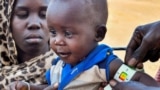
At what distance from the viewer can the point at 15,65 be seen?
2.16 metres

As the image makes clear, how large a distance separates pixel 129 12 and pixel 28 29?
420 centimetres

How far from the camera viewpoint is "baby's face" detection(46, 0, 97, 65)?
5.09 ft

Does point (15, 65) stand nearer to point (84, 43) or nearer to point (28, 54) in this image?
point (28, 54)

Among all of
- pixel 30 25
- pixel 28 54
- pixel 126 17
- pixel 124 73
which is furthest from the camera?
pixel 126 17

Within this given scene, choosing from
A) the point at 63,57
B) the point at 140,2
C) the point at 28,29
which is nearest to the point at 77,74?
the point at 63,57

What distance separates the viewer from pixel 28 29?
2014 mm

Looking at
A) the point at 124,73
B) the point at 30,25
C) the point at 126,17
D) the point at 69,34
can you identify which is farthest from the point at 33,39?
the point at 126,17

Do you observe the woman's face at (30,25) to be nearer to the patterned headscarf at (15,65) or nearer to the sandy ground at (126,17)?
the patterned headscarf at (15,65)

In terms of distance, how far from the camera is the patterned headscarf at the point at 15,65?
2.09 metres

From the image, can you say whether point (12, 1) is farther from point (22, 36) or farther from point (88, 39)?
point (88, 39)

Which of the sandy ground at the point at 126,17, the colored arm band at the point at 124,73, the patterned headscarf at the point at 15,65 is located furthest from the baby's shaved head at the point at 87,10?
the sandy ground at the point at 126,17

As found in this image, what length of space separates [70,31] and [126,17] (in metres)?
4.35

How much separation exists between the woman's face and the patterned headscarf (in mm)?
39

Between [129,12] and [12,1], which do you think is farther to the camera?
[129,12]
